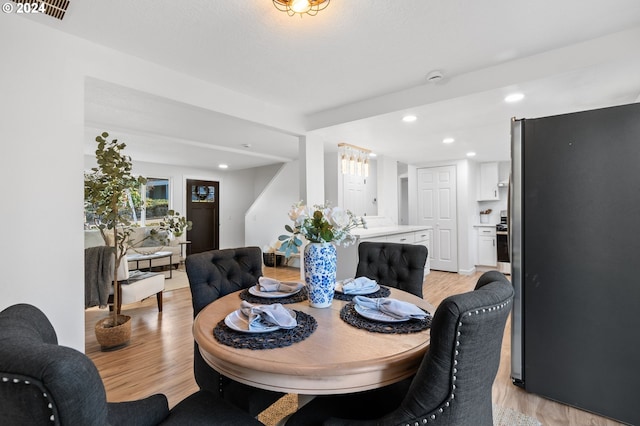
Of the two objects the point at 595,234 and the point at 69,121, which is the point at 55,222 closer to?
the point at 69,121

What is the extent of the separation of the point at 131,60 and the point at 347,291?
7.43ft

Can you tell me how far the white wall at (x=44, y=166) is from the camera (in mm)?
1748

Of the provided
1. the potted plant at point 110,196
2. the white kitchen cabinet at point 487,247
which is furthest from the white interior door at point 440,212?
the potted plant at point 110,196

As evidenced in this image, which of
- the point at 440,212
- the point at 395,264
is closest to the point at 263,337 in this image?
the point at 395,264

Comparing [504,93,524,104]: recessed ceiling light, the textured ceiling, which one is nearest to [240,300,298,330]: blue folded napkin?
the textured ceiling

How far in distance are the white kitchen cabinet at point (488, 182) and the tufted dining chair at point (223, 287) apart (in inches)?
221

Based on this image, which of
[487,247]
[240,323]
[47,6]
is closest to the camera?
[240,323]

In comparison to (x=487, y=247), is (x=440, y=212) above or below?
above

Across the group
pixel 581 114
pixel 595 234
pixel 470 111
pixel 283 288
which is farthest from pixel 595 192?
pixel 283 288

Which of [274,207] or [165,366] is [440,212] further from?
[165,366]

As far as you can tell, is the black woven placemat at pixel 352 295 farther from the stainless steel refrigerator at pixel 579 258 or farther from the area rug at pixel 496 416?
the stainless steel refrigerator at pixel 579 258

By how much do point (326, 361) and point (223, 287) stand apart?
1.06 m

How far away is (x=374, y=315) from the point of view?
4.23 feet

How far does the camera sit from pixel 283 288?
69.0 inches
